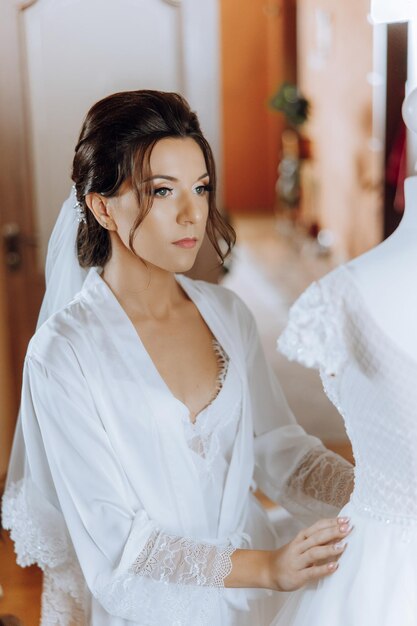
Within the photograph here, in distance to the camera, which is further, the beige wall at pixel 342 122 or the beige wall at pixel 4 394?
the beige wall at pixel 342 122

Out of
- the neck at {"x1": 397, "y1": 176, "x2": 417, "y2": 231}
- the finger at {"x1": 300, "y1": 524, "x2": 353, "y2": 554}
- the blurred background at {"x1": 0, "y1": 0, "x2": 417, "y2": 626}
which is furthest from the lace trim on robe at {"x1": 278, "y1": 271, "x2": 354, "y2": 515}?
the blurred background at {"x1": 0, "y1": 0, "x2": 417, "y2": 626}

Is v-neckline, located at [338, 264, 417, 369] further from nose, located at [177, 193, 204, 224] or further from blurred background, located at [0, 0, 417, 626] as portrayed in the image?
blurred background, located at [0, 0, 417, 626]

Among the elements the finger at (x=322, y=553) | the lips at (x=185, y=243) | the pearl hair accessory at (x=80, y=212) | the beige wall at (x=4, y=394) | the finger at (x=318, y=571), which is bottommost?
the beige wall at (x=4, y=394)

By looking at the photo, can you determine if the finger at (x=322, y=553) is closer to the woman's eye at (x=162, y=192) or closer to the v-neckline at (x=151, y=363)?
the v-neckline at (x=151, y=363)

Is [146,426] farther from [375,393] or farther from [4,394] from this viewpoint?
[4,394]

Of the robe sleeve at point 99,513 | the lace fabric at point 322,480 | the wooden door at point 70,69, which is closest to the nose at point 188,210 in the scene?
the robe sleeve at point 99,513

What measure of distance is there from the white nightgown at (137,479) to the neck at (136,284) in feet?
0.11

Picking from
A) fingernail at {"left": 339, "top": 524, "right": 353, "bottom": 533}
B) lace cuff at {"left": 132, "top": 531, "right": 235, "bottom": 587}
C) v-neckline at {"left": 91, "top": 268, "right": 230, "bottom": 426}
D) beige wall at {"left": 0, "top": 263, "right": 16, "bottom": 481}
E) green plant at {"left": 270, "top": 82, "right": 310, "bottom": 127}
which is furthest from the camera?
green plant at {"left": 270, "top": 82, "right": 310, "bottom": 127}

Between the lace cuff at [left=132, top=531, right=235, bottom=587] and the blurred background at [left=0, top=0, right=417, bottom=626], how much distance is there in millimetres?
791

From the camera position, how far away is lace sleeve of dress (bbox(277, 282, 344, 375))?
1095 mm

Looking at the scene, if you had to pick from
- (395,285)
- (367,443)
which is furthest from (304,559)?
(395,285)

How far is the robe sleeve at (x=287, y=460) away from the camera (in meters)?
1.58

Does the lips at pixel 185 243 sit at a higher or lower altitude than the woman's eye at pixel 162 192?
lower

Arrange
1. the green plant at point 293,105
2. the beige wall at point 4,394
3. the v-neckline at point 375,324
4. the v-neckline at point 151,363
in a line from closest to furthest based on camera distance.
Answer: the v-neckline at point 375,324, the v-neckline at point 151,363, the beige wall at point 4,394, the green plant at point 293,105
